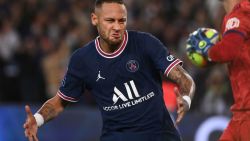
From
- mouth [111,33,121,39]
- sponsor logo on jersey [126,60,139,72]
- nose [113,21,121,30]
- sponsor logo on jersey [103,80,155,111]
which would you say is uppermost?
nose [113,21,121,30]

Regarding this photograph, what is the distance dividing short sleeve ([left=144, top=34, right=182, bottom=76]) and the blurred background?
429 cm

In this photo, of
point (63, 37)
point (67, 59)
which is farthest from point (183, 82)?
point (63, 37)

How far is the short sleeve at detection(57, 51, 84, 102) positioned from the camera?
251 inches

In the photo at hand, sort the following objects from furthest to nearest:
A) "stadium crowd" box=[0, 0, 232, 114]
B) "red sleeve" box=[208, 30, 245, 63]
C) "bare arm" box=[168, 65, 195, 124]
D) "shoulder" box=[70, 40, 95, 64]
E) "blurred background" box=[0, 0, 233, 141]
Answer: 1. "stadium crowd" box=[0, 0, 232, 114]
2. "blurred background" box=[0, 0, 233, 141]
3. "shoulder" box=[70, 40, 95, 64]
4. "bare arm" box=[168, 65, 195, 124]
5. "red sleeve" box=[208, 30, 245, 63]

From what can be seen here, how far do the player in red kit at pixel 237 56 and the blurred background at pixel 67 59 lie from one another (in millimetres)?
4137

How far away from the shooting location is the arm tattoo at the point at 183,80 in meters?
5.89

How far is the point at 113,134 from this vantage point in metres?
6.17

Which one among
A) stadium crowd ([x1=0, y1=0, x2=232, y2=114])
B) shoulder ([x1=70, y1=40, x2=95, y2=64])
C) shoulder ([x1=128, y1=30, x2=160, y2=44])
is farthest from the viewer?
stadium crowd ([x1=0, y1=0, x2=232, y2=114])

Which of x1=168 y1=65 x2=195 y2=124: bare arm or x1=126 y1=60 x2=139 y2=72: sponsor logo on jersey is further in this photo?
x1=126 y1=60 x2=139 y2=72: sponsor logo on jersey

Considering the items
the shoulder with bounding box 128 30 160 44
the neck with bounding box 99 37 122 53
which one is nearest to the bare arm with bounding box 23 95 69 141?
the neck with bounding box 99 37 122 53

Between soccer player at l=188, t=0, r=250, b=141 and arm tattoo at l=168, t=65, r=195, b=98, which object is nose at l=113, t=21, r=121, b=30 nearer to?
arm tattoo at l=168, t=65, r=195, b=98

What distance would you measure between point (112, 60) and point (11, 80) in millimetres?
6450

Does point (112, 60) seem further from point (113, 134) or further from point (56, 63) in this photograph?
point (56, 63)

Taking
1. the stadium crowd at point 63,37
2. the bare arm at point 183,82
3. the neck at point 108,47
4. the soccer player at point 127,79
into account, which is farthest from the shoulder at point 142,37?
the stadium crowd at point 63,37
